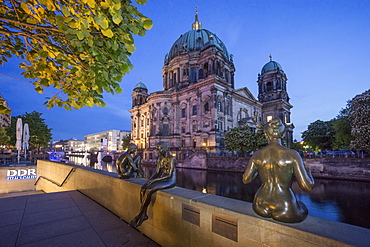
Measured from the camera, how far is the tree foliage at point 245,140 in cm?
2898

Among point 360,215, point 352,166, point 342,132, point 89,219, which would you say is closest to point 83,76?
point 89,219

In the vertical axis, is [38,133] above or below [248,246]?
above

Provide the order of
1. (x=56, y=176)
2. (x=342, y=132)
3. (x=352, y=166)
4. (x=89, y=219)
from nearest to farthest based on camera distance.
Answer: (x=89, y=219), (x=56, y=176), (x=352, y=166), (x=342, y=132)

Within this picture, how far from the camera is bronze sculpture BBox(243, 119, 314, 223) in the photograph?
2.31m

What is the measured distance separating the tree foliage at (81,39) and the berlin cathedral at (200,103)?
29469 millimetres

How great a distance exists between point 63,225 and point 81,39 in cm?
452

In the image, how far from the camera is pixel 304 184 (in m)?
2.34

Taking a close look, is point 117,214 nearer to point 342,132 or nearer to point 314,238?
point 314,238

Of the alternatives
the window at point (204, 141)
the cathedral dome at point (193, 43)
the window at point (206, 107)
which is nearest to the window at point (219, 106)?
the window at point (206, 107)

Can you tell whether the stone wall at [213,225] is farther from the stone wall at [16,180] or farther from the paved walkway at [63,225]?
the stone wall at [16,180]

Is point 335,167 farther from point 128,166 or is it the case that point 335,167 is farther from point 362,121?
point 128,166

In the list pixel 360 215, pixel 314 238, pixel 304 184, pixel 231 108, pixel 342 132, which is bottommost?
pixel 360 215

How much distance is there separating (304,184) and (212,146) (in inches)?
1398

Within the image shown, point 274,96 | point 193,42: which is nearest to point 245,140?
point 274,96
